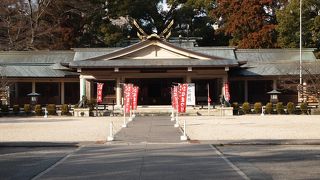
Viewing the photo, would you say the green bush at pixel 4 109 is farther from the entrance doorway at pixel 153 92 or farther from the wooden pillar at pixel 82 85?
the entrance doorway at pixel 153 92

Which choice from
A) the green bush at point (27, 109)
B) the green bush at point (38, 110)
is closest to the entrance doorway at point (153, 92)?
the green bush at point (38, 110)

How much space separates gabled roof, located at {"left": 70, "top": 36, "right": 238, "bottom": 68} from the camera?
4231 cm

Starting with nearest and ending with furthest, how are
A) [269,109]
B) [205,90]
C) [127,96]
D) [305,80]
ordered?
[127,96], [269,109], [305,80], [205,90]

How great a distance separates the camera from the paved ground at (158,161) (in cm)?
1087

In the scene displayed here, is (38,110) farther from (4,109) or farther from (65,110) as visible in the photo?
(4,109)

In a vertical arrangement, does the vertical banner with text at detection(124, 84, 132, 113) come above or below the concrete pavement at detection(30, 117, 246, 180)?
above

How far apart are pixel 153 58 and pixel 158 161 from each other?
31887mm

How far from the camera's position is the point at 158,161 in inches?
510

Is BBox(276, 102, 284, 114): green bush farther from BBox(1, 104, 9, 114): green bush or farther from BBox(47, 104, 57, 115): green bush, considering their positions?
BBox(1, 104, 9, 114): green bush

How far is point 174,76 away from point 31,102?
12.8 m

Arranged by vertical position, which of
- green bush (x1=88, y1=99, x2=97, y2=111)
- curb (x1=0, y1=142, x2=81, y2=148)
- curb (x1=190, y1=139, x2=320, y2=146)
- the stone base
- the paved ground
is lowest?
the paved ground

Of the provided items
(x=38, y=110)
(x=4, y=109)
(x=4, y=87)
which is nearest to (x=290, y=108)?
(x=38, y=110)

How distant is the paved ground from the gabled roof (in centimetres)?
2385

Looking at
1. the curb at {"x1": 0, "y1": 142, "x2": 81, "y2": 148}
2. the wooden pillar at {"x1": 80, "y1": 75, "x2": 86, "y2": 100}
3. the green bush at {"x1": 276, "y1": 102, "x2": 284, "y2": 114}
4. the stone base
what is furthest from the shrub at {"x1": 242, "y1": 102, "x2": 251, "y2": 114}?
the curb at {"x1": 0, "y1": 142, "x2": 81, "y2": 148}
